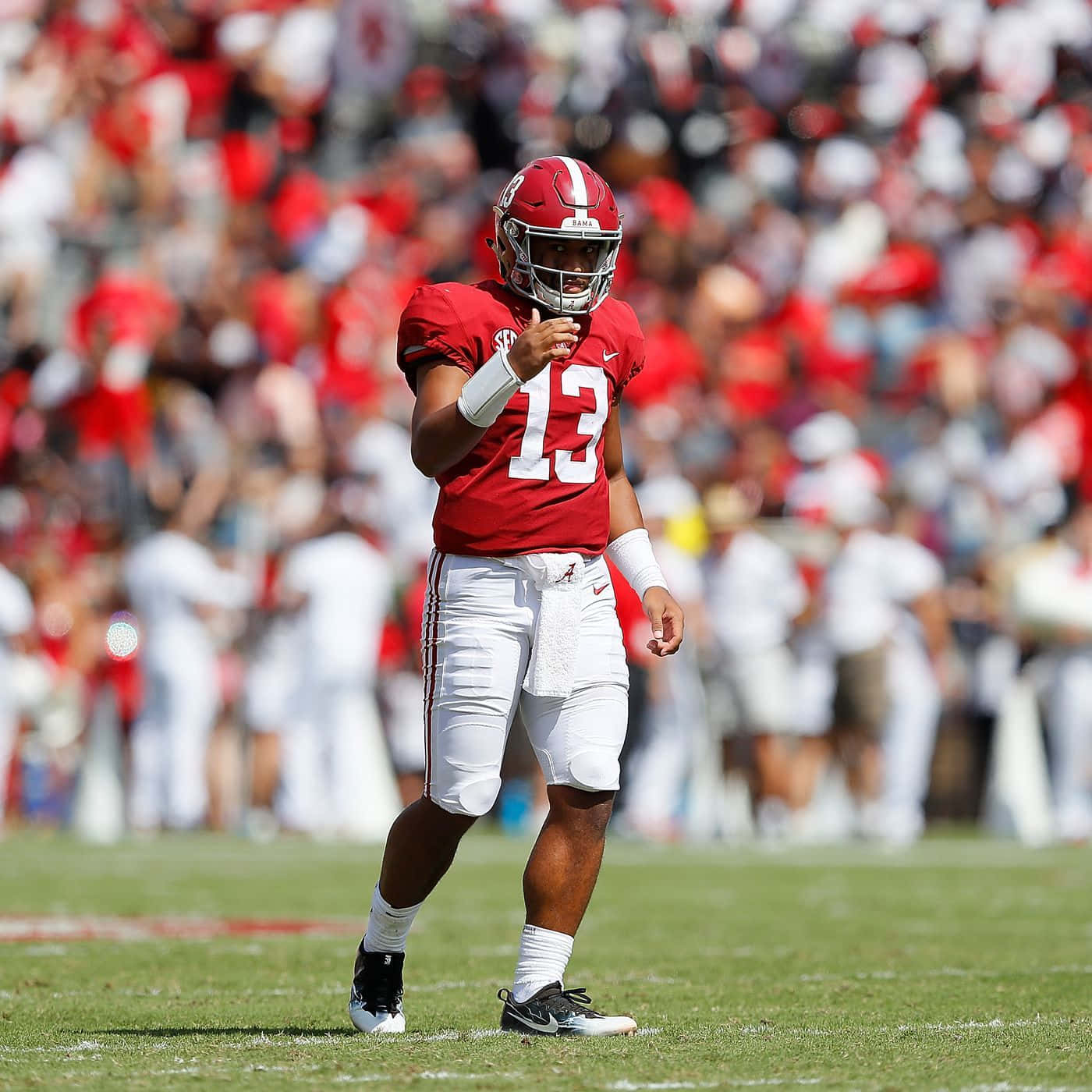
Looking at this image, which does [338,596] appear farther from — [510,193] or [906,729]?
[510,193]

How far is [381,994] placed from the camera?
485 centimetres

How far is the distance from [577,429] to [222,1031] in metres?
1.59

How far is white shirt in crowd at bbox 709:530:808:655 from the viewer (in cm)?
1301

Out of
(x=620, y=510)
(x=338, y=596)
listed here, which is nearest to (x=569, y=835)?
(x=620, y=510)

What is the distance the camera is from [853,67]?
18078mm

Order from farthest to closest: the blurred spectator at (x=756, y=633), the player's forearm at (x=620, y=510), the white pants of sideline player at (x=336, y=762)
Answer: the blurred spectator at (x=756, y=633) < the white pants of sideline player at (x=336, y=762) < the player's forearm at (x=620, y=510)

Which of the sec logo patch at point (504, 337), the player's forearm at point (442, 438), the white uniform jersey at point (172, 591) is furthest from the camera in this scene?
the white uniform jersey at point (172, 591)

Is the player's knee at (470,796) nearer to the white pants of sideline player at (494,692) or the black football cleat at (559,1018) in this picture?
the white pants of sideline player at (494,692)

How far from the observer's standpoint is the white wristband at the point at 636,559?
16.6 feet

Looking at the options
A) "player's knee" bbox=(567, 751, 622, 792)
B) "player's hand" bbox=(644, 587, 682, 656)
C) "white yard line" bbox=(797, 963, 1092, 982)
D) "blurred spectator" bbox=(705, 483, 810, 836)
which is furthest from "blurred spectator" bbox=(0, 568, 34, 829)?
"player's knee" bbox=(567, 751, 622, 792)

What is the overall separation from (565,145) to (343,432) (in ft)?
15.9

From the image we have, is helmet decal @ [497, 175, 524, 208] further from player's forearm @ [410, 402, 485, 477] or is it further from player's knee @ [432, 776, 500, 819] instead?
player's knee @ [432, 776, 500, 819]

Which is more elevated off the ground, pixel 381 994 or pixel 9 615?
pixel 9 615

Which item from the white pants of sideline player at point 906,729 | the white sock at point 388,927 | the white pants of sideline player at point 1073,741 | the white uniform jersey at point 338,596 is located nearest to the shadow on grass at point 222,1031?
the white sock at point 388,927
